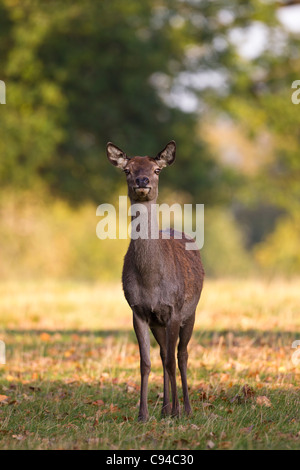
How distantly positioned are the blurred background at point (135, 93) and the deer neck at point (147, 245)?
14711 millimetres

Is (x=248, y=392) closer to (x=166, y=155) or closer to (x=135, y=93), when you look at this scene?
(x=166, y=155)

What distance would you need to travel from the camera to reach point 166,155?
7121mm

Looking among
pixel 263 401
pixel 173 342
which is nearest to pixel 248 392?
pixel 263 401

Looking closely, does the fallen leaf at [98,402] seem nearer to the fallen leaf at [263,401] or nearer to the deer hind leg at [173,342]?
the deer hind leg at [173,342]

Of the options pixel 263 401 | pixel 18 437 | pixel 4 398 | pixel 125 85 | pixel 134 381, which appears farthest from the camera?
pixel 125 85

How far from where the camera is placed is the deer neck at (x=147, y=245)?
6.83m

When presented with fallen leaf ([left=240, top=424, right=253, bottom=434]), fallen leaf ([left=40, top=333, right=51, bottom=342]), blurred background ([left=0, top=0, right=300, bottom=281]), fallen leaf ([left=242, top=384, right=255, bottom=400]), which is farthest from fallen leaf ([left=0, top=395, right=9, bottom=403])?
blurred background ([left=0, top=0, right=300, bottom=281])

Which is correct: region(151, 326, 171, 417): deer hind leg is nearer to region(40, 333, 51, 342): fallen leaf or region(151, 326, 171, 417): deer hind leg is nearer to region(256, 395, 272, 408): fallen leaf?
region(256, 395, 272, 408): fallen leaf

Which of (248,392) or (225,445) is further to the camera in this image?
(248,392)

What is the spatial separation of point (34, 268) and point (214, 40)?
52.6 ft

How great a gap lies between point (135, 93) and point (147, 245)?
16720 millimetres

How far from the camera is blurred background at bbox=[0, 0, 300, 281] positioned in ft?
72.6

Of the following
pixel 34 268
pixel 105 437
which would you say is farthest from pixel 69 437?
pixel 34 268

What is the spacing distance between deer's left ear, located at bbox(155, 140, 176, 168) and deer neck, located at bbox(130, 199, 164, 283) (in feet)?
1.48
